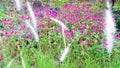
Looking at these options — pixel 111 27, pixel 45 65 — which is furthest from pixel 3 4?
pixel 111 27

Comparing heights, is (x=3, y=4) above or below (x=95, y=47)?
above

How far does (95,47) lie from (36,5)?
378 centimetres

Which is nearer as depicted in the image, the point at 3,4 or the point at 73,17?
the point at 73,17

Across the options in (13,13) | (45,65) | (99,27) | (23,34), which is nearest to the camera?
(45,65)

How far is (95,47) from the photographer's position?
3.21m

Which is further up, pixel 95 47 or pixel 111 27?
pixel 111 27

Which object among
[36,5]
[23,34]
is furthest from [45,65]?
[36,5]

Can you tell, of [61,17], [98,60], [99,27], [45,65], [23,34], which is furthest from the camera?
[61,17]

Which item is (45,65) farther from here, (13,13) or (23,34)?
(13,13)

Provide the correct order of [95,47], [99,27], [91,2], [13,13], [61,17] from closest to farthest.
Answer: [95,47] < [99,27] < [61,17] < [13,13] < [91,2]

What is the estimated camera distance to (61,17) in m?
4.64

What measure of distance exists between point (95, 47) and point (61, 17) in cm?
153

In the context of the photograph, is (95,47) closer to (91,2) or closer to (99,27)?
(99,27)

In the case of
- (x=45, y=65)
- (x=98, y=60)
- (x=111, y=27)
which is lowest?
(x=98, y=60)
